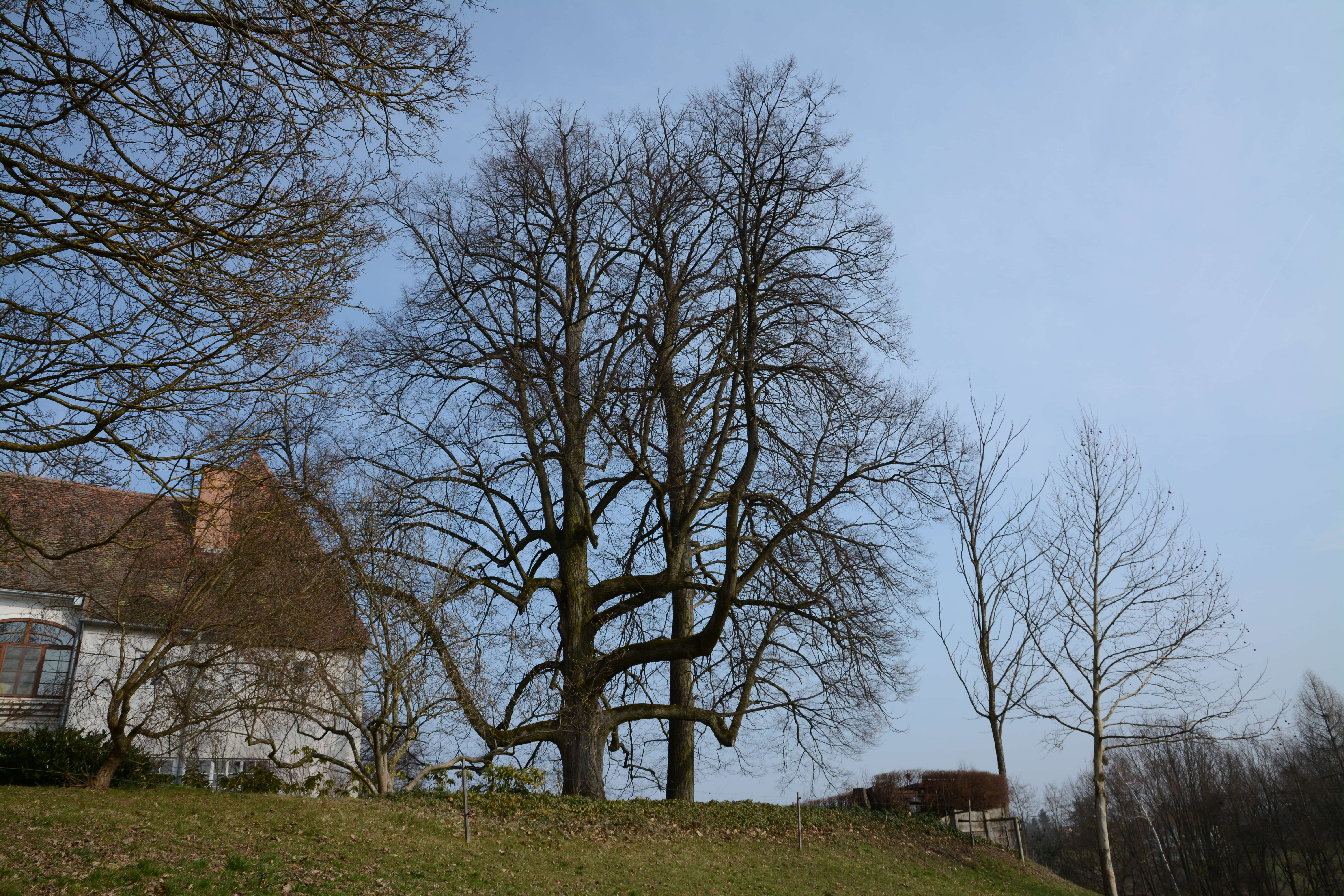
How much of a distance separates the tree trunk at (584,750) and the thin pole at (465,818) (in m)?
2.57

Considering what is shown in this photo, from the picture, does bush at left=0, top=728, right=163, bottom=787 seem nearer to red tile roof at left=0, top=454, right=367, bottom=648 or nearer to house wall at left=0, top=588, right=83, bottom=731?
red tile roof at left=0, top=454, right=367, bottom=648

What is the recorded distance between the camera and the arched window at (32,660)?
2064cm

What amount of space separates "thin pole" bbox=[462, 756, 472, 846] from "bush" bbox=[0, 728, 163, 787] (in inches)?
167

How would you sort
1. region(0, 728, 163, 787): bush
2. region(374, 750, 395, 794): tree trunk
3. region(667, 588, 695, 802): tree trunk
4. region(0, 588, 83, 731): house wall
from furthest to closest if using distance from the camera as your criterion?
region(0, 588, 83, 731): house wall < region(667, 588, 695, 802): tree trunk < region(374, 750, 395, 794): tree trunk < region(0, 728, 163, 787): bush

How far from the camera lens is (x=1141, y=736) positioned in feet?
53.9

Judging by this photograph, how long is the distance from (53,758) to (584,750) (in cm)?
727

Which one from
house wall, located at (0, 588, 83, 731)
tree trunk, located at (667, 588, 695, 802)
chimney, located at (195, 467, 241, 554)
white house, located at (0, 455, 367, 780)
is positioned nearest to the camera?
chimney, located at (195, 467, 241, 554)

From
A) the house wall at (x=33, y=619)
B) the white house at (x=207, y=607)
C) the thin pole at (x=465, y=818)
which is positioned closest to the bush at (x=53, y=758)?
the white house at (x=207, y=607)

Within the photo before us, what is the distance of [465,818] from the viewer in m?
11.0

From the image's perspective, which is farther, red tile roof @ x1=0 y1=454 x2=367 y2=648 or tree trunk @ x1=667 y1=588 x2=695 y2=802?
tree trunk @ x1=667 y1=588 x2=695 y2=802

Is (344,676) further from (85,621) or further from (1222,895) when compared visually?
(1222,895)

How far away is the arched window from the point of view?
20641 millimetres

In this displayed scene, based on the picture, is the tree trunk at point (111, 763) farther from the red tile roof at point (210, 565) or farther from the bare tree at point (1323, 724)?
the bare tree at point (1323, 724)

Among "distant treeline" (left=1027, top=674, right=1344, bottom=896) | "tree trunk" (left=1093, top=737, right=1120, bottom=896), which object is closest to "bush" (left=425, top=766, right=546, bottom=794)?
"tree trunk" (left=1093, top=737, right=1120, bottom=896)
